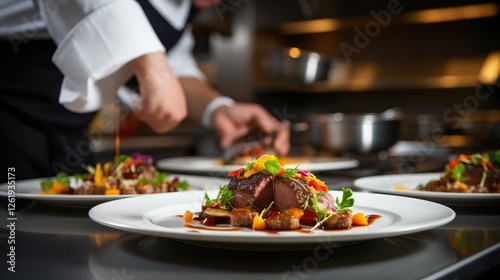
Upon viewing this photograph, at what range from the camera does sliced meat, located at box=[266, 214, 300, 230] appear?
801mm

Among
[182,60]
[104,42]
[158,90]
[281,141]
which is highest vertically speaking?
[182,60]

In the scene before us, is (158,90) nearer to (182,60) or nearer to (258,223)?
(258,223)

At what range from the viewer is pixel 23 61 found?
1.86 metres

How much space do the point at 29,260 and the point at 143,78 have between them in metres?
0.72

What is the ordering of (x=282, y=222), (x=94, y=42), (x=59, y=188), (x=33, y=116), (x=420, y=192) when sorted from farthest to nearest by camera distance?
(x=33, y=116)
(x=94, y=42)
(x=59, y=188)
(x=420, y=192)
(x=282, y=222)

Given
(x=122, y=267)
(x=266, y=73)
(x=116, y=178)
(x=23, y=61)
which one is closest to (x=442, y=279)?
(x=122, y=267)

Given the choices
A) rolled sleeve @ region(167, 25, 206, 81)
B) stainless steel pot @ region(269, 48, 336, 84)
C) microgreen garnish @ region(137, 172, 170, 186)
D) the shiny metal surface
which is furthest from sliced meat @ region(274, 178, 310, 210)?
stainless steel pot @ region(269, 48, 336, 84)

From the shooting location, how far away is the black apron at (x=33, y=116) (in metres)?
1.85

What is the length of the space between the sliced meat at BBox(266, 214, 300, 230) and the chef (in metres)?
0.64

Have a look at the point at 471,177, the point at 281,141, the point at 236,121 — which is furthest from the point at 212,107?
the point at 471,177

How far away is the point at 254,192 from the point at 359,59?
4923 millimetres

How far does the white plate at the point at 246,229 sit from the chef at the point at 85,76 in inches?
16.5

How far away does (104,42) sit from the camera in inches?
52.5

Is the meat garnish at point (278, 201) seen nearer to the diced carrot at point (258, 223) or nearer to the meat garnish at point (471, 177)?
the diced carrot at point (258, 223)
